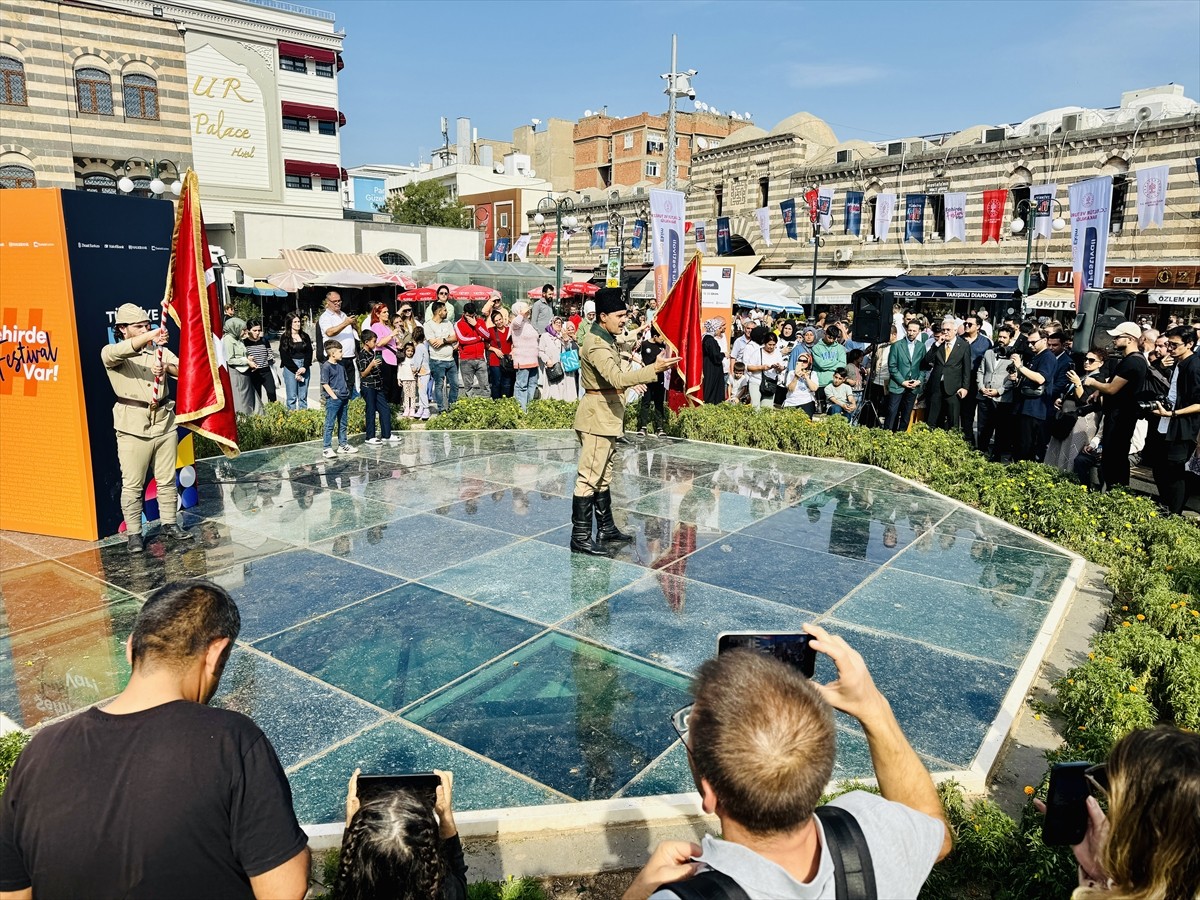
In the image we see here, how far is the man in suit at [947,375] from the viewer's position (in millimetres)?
11898

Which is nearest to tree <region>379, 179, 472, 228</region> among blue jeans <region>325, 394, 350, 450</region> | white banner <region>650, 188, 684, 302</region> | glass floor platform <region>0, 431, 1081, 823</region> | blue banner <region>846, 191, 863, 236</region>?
blue banner <region>846, 191, 863, 236</region>

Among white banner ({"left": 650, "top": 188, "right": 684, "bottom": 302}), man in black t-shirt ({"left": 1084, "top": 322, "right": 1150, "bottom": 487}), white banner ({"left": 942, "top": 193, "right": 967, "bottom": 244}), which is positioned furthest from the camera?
white banner ({"left": 942, "top": 193, "right": 967, "bottom": 244})

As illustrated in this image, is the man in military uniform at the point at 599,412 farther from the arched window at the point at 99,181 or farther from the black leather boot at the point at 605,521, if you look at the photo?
the arched window at the point at 99,181

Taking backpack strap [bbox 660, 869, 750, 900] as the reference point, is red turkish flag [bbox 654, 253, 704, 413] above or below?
above

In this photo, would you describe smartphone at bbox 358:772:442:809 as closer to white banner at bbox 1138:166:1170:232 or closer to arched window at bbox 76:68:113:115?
white banner at bbox 1138:166:1170:232

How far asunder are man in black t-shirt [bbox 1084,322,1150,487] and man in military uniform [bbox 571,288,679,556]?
199 inches

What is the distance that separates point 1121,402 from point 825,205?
25398 millimetres

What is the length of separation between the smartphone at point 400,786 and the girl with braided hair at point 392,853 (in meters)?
0.02

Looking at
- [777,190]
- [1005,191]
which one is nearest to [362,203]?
[777,190]

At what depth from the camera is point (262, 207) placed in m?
38.7

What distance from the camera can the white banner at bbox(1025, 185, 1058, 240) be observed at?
1022 inches

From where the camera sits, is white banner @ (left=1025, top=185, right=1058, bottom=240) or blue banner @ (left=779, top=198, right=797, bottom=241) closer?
white banner @ (left=1025, top=185, right=1058, bottom=240)

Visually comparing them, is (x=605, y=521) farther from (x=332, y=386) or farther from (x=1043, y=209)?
(x=1043, y=209)

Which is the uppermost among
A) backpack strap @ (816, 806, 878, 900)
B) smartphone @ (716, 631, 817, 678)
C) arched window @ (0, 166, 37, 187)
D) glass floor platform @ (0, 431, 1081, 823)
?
arched window @ (0, 166, 37, 187)
